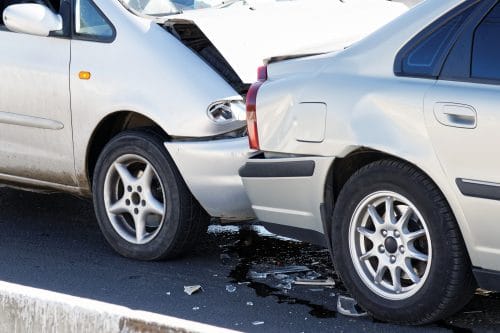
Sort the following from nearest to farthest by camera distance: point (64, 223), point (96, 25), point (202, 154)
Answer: point (202, 154)
point (96, 25)
point (64, 223)

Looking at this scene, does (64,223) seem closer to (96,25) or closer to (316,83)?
(96,25)

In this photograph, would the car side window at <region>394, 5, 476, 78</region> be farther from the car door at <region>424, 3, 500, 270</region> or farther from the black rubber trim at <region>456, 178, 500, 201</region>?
the black rubber trim at <region>456, 178, 500, 201</region>

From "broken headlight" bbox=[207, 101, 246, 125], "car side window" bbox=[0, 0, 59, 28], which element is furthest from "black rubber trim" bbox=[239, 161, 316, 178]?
"car side window" bbox=[0, 0, 59, 28]

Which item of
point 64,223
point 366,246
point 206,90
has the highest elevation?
point 206,90

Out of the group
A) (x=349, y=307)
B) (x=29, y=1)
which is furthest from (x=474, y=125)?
(x=29, y=1)

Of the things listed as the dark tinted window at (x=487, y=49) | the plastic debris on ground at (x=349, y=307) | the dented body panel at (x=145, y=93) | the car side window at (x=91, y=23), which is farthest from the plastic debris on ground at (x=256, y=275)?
the dark tinted window at (x=487, y=49)

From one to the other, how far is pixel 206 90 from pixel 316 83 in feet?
3.42

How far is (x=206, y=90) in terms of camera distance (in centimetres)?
679

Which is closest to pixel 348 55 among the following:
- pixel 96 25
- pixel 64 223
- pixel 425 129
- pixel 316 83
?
pixel 316 83

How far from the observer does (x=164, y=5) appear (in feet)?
24.7

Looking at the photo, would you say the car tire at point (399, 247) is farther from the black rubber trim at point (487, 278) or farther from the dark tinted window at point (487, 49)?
the dark tinted window at point (487, 49)

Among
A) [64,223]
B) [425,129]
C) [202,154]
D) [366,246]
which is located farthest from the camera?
[64,223]

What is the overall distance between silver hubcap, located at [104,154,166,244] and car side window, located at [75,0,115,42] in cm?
71

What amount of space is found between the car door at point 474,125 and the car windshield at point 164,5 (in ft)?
7.80
